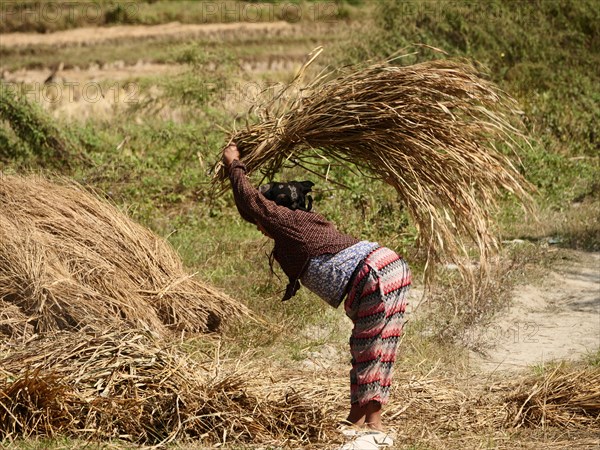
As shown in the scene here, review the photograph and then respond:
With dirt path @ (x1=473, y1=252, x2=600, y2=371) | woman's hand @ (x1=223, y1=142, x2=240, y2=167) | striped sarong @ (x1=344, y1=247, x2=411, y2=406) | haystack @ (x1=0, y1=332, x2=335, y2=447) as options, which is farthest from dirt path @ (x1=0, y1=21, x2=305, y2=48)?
striped sarong @ (x1=344, y1=247, x2=411, y2=406)

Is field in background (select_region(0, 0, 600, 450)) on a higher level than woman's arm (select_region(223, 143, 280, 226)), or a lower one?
lower

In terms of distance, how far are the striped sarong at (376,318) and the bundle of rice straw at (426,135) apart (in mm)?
339

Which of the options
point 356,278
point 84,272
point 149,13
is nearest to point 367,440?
point 356,278

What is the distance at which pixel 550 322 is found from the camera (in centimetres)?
689

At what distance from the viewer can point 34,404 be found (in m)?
4.35

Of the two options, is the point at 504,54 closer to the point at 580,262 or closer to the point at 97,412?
the point at 580,262

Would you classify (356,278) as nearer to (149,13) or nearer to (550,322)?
(550,322)

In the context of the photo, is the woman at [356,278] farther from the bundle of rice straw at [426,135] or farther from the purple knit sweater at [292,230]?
the bundle of rice straw at [426,135]

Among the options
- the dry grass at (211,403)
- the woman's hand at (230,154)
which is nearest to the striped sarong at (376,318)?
the dry grass at (211,403)

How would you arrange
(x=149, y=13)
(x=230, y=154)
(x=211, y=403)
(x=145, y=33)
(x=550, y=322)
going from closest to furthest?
(x=211, y=403) < (x=230, y=154) < (x=550, y=322) < (x=145, y=33) < (x=149, y=13)

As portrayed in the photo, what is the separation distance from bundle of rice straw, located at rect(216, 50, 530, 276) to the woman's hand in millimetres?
92

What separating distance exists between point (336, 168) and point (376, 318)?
4986 mm

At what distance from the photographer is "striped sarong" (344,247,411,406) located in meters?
4.32

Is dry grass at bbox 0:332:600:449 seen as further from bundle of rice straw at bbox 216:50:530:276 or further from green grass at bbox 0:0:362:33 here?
green grass at bbox 0:0:362:33
